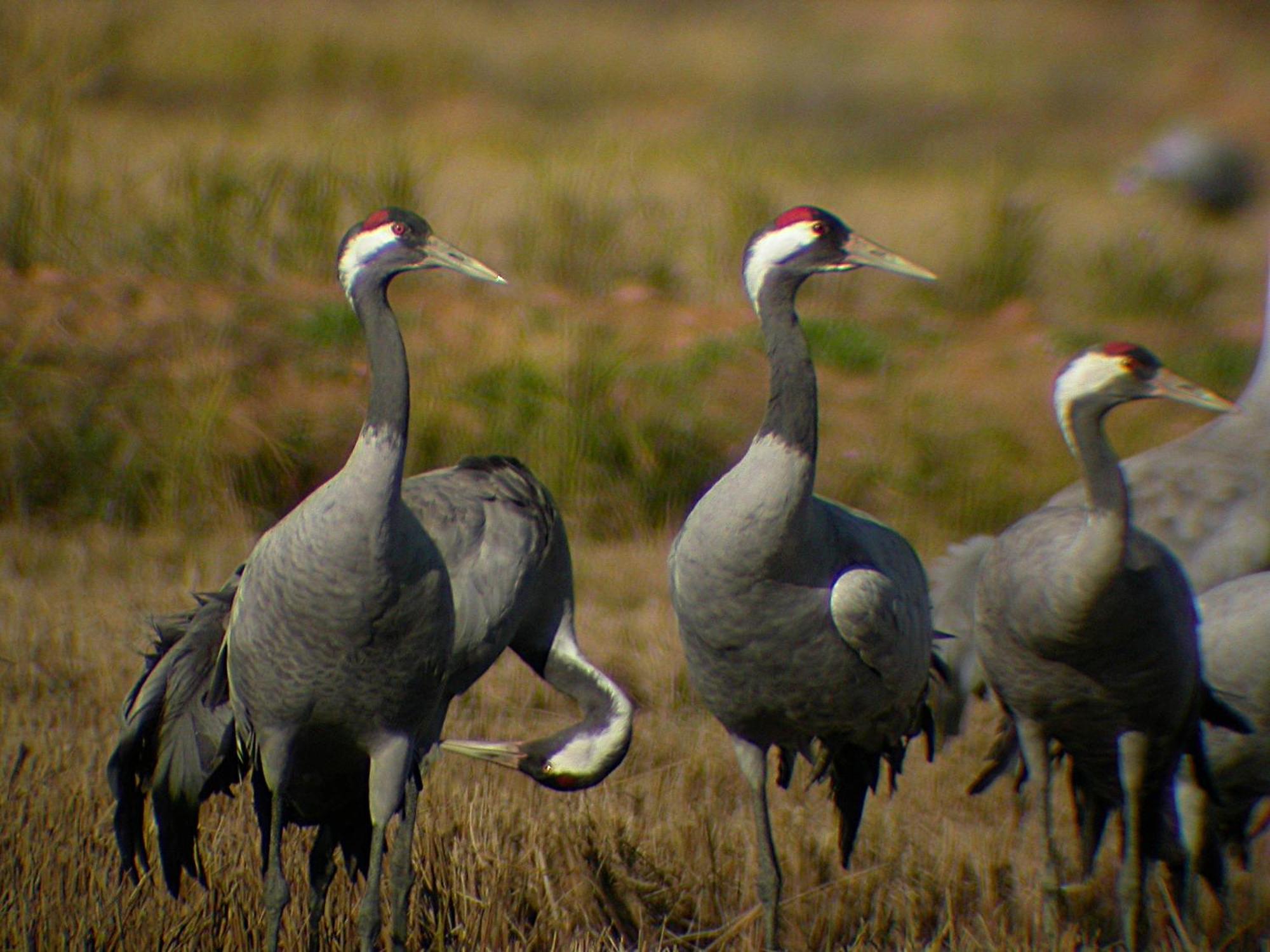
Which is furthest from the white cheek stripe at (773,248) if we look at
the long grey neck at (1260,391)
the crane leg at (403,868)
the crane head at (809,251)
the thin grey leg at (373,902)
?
the long grey neck at (1260,391)

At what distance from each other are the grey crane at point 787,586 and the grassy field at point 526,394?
0.43 m

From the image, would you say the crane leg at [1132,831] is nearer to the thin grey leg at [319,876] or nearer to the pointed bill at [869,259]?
the pointed bill at [869,259]

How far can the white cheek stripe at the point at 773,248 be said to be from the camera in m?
3.75

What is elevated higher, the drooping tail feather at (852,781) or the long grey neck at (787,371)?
the long grey neck at (787,371)

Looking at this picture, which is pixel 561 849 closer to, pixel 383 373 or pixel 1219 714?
pixel 383 373

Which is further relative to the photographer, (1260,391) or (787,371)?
(1260,391)

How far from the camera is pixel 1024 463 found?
7.52 meters

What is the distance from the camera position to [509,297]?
28.6 feet

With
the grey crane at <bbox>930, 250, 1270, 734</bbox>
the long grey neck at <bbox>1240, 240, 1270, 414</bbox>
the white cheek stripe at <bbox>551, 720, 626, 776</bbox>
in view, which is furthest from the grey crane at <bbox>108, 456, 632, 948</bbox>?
the long grey neck at <bbox>1240, 240, 1270, 414</bbox>

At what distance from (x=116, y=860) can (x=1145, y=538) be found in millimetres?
2653

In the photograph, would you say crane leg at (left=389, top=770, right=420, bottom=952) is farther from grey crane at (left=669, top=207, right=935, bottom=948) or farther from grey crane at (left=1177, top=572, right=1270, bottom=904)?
→ grey crane at (left=1177, top=572, right=1270, bottom=904)

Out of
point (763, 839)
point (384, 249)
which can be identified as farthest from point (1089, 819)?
point (384, 249)

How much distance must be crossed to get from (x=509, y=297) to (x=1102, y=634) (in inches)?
213

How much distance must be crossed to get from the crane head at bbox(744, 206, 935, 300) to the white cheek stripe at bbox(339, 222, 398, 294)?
0.89 metres
